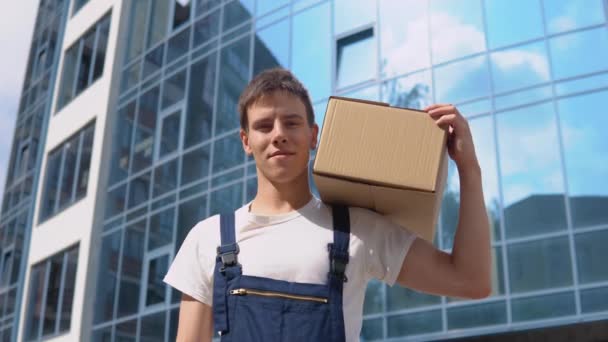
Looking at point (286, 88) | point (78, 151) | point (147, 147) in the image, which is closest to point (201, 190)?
point (147, 147)

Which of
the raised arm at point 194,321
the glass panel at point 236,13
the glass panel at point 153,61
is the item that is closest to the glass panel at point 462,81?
the glass panel at point 236,13

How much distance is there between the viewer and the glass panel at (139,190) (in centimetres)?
1353

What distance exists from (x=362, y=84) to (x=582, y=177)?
11.0ft

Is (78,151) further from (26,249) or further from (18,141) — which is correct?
(18,141)

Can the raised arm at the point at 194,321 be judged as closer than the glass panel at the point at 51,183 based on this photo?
Yes

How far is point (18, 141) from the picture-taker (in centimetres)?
1922

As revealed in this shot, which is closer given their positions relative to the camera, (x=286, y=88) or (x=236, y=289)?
(x=236, y=289)

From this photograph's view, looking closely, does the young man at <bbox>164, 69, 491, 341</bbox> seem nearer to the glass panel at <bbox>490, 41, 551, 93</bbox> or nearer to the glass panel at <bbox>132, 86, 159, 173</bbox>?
the glass panel at <bbox>490, 41, 551, 93</bbox>

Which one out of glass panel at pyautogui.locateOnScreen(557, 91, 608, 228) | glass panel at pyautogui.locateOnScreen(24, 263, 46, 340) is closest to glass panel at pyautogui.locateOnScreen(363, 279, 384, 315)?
glass panel at pyautogui.locateOnScreen(557, 91, 608, 228)

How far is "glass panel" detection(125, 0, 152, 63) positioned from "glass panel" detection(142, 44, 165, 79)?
1.41 feet

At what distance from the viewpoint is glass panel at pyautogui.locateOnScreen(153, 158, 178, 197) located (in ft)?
42.4

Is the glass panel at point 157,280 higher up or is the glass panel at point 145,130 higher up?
the glass panel at point 145,130

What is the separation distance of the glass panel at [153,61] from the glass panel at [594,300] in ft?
29.4

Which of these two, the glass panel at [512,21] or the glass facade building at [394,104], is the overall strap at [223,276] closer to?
the glass facade building at [394,104]
